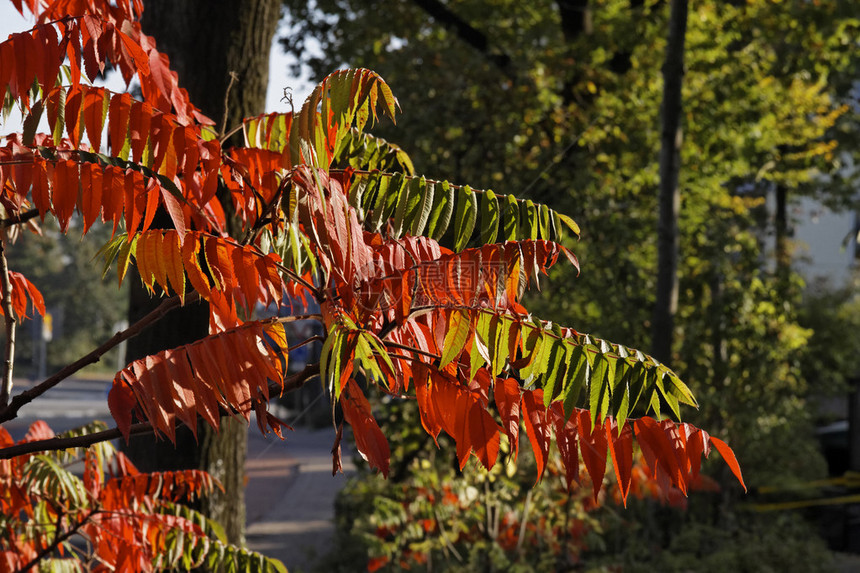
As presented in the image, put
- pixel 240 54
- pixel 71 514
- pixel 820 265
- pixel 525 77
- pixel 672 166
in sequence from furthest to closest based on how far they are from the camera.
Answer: pixel 820 265, pixel 525 77, pixel 672 166, pixel 240 54, pixel 71 514

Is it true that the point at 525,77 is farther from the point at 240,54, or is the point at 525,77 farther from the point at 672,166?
the point at 240,54

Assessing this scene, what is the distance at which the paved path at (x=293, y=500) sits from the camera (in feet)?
34.0

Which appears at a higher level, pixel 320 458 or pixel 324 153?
pixel 324 153

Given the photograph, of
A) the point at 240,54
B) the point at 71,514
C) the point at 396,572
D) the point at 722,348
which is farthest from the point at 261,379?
the point at 722,348

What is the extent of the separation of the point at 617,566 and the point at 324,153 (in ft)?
18.7

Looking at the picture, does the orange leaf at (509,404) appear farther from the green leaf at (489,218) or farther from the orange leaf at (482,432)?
the green leaf at (489,218)

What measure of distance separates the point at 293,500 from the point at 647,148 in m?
8.17

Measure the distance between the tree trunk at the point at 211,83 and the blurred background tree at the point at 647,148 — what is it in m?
2.63

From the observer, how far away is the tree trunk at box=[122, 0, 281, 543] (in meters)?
4.13

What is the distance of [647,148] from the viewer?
9.20 meters

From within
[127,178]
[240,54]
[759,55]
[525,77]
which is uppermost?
[759,55]

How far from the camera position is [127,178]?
6.87ft

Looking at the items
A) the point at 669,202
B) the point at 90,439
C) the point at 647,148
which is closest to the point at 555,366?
the point at 90,439

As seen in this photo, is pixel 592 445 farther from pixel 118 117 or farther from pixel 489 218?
pixel 118 117
